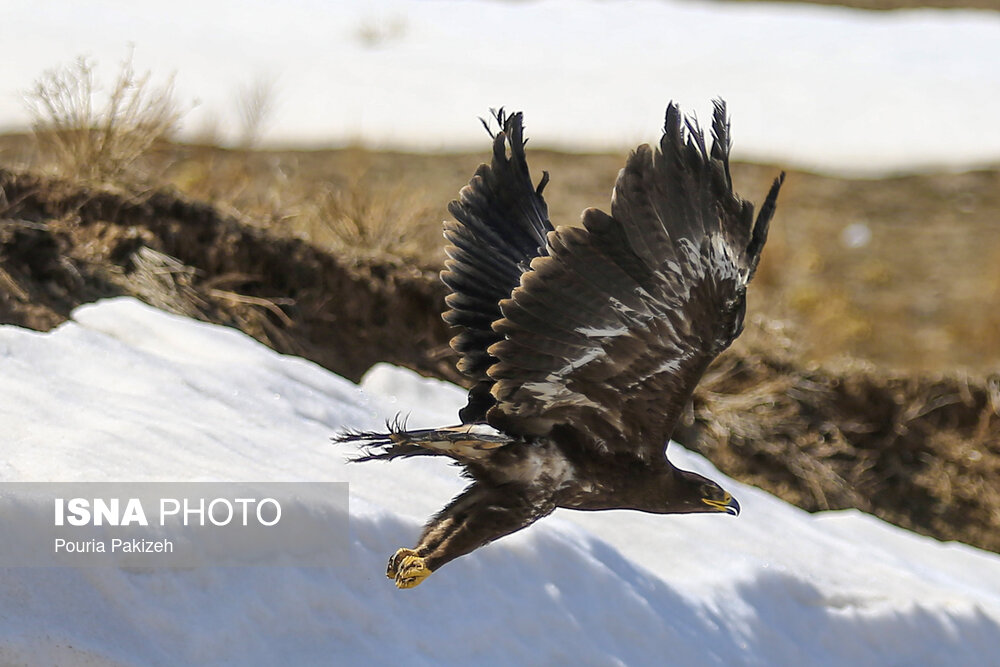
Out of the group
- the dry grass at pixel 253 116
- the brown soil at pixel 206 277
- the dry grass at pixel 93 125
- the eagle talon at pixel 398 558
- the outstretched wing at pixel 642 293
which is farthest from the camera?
the dry grass at pixel 253 116

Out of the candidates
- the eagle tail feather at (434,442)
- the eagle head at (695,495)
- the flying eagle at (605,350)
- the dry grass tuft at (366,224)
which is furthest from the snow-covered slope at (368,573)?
the dry grass tuft at (366,224)

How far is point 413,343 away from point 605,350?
11.9 ft

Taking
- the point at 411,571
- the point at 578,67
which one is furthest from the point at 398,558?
the point at 578,67

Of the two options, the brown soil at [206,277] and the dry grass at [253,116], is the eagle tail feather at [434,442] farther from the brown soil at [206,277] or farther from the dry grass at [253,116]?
the dry grass at [253,116]

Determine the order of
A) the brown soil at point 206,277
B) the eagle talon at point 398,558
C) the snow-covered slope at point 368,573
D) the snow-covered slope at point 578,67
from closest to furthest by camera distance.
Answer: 1. the eagle talon at point 398,558
2. the snow-covered slope at point 368,573
3. the brown soil at point 206,277
4. the snow-covered slope at point 578,67

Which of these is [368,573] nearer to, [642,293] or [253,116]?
[642,293]

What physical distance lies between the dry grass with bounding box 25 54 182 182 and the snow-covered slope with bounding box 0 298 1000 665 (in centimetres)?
137

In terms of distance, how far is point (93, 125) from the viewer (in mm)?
5754

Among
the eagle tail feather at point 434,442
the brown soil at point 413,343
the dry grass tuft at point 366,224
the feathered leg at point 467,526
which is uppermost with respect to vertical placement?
the eagle tail feather at point 434,442

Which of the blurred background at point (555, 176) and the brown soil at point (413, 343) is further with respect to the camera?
the blurred background at point (555, 176)

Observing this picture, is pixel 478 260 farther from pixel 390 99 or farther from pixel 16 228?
pixel 390 99

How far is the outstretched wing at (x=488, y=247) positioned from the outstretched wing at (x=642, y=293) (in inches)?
11.4

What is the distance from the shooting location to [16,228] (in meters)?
5.05

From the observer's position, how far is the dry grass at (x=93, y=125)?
564cm
